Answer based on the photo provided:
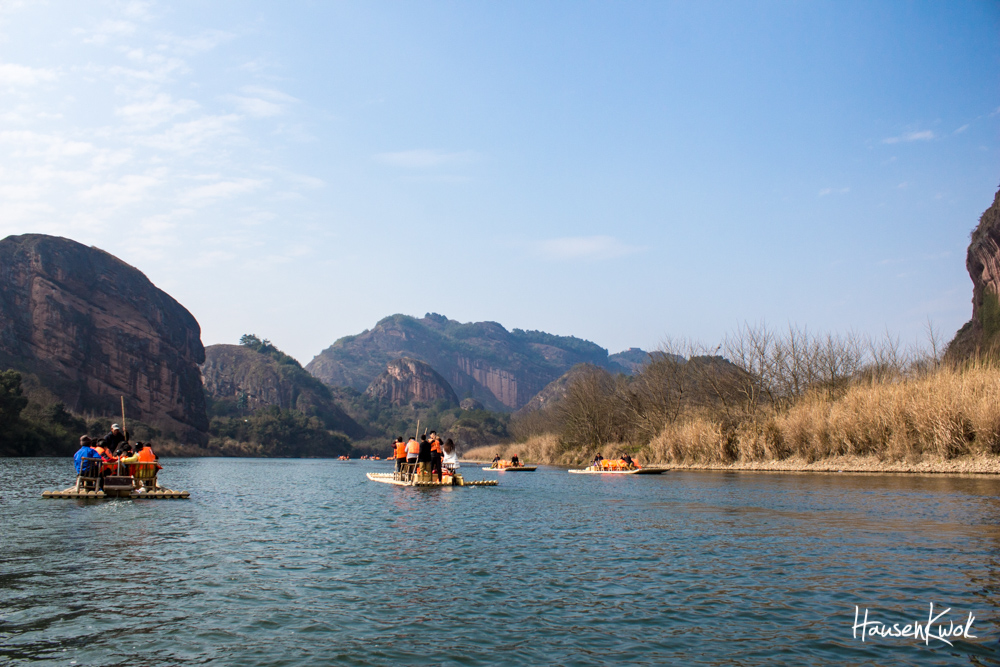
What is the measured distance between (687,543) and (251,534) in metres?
9.43

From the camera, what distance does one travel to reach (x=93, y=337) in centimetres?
12475

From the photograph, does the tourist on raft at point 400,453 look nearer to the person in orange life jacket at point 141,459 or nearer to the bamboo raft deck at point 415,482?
the bamboo raft deck at point 415,482

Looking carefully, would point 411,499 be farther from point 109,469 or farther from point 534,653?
point 534,653

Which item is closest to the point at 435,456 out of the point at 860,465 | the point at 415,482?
the point at 415,482

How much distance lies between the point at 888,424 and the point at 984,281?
50580mm

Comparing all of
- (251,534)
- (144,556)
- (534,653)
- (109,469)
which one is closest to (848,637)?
(534,653)

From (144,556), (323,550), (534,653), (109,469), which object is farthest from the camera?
(109,469)

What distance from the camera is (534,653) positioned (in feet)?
23.5

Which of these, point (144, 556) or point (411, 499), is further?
point (411, 499)

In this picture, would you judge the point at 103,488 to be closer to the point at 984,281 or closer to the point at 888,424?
the point at 888,424

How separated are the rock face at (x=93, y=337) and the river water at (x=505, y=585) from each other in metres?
112

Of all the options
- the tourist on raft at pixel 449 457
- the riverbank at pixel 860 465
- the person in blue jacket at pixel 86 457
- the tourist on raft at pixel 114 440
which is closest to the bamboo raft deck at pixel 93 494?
the person in blue jacket at pixel 86 457

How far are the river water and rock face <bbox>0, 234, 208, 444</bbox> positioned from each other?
112266 millimetres

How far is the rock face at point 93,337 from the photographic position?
114375 mm
